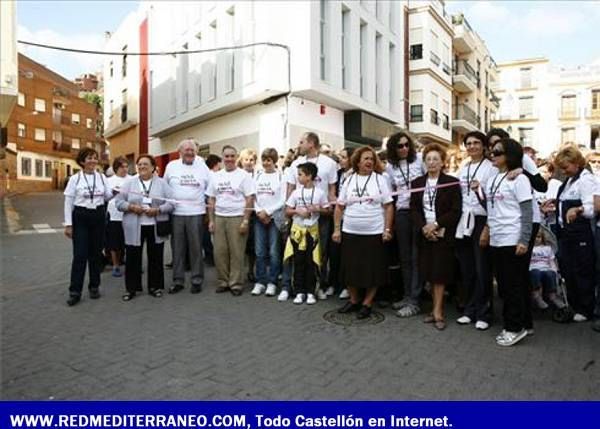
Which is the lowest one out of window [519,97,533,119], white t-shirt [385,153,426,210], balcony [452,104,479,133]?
white t-shirt [385,153,426,210]

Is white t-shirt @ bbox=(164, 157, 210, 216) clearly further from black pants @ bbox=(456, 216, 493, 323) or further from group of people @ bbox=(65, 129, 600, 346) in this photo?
black pants @ bbox=(456, 216, 493, 323)

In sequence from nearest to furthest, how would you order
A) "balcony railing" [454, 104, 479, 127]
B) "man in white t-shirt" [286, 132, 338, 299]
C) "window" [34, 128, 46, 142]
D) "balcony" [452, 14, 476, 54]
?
"man in white t-shirt" [286, 132, 338, 299] < "balcony" [452, 14, 476, 54] < "balcony railing" [454, 104, 479, 127] < "window" [34, 128, 46, 142]

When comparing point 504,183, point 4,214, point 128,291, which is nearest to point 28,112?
point 4,214

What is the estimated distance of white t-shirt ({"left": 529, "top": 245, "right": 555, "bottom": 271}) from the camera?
565cm

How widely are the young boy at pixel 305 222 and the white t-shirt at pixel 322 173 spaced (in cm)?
17

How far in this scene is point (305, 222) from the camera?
611 centimetres

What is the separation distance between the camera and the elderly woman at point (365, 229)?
5500mm

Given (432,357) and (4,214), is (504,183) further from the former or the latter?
(4,214)

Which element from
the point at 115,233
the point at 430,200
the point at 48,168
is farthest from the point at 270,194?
the point at 48,168

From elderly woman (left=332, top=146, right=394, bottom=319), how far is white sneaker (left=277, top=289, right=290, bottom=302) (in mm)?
876

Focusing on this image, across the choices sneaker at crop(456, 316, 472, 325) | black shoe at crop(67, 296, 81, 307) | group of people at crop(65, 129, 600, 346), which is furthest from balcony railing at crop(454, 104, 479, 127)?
black shoe at crop(67, 296, 81, 307)

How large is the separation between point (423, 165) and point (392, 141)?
0.47m

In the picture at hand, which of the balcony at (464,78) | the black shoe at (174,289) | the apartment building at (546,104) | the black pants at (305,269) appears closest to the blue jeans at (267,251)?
the black pants at (305,269)

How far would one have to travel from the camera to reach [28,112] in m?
53.5
